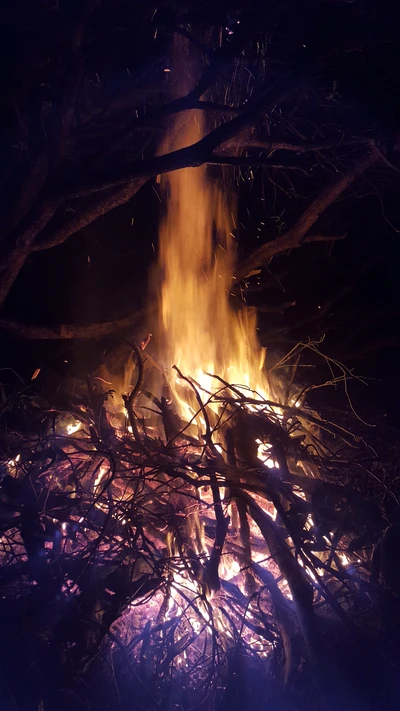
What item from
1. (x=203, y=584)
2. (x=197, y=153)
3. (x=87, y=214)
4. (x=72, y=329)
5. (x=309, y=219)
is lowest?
(x=203, y=584)

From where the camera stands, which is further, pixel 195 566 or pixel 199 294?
pixel 199 294

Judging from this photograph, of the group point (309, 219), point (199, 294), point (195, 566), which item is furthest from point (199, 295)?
point (195, 566)

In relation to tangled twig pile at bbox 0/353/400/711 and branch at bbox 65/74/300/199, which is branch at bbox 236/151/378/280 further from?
tangled twig pile at bbox 0/353/400/711

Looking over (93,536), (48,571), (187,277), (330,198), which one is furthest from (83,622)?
(330,198)

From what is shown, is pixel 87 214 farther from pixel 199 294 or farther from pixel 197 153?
pixel 199 294

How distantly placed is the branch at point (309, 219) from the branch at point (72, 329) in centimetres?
113

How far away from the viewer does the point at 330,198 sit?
4.07 meters

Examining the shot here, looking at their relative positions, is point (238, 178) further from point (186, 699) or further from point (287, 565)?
point (186, 699)

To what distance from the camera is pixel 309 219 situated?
4246 mm

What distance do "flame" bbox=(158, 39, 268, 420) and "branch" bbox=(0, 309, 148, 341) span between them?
0.53 metres

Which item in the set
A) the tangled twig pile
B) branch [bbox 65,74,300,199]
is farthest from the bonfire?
branch [bbox 65,74,300,199]

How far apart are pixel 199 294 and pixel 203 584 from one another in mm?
2481

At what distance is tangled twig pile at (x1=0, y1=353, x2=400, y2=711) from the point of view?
212cm

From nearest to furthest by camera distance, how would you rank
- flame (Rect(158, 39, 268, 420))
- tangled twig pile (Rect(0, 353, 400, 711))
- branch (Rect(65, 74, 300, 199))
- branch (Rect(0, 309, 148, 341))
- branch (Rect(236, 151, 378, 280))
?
tangled twig pile (Rect(0, 353, 400, 711)), branch (Rect(65, 74, 300, 199)), branch (Rect(236, 151, 378, 280)), flame (Rect(158, 39, 268, 420)), branch (Rect(0, 309, 148, 341))
